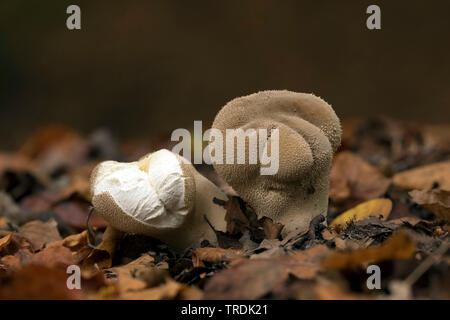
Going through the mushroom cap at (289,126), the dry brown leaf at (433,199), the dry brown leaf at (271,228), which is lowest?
the dry brown leaf at (271,228)

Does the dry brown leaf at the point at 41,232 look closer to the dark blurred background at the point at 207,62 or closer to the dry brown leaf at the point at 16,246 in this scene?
the dry brown leaf at the point at 16,246

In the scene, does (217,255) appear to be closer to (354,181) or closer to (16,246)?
(16,246)

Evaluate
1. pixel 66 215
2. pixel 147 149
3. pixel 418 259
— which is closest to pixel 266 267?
pixel 418 259

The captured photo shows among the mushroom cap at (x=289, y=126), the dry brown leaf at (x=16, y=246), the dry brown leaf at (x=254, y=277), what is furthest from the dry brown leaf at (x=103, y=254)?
the dry brown leaf at (x=254, y=277)

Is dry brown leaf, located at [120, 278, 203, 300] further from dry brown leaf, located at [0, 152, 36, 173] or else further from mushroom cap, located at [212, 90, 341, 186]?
dry brown leaf, located at [0, 152, 36, 173]

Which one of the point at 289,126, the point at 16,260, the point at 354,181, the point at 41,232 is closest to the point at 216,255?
the point at 289,126
